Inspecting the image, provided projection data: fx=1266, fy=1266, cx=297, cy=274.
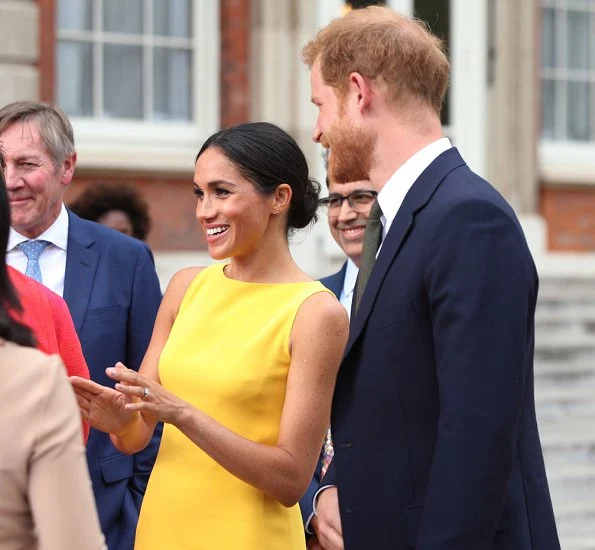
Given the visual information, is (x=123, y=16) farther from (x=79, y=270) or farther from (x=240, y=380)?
(x=240, y=380)

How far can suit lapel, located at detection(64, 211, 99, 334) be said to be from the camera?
374cm

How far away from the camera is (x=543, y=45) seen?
11633 millimetres

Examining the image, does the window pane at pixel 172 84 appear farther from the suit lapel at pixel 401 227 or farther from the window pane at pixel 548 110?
the suit lapel at pixel 401 227

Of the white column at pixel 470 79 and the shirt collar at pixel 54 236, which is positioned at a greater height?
the white column at pixel 470 79

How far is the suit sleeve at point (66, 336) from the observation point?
9.66ft

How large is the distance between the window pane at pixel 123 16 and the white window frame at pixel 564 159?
3791 millimetres

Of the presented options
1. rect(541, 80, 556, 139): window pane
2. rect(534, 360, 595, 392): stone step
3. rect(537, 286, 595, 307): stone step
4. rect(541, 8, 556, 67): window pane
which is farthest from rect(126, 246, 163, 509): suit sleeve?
rect(541, 8, 556, 67): window pane

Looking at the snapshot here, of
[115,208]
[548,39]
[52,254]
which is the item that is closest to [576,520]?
[115,208]

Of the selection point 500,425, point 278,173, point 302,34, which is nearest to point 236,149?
point 278,173

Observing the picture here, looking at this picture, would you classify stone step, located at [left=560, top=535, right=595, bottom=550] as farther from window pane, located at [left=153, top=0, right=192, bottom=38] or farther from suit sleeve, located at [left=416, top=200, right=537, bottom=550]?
window pane, located at [left=153, top=0, right=192, bottom=38]

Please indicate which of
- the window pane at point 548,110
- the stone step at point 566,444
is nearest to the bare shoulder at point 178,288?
the stone step at point 566,444

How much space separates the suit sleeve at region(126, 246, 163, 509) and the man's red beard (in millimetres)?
1339

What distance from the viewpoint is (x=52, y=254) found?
12.7 feet

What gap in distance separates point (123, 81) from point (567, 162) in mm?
4171
